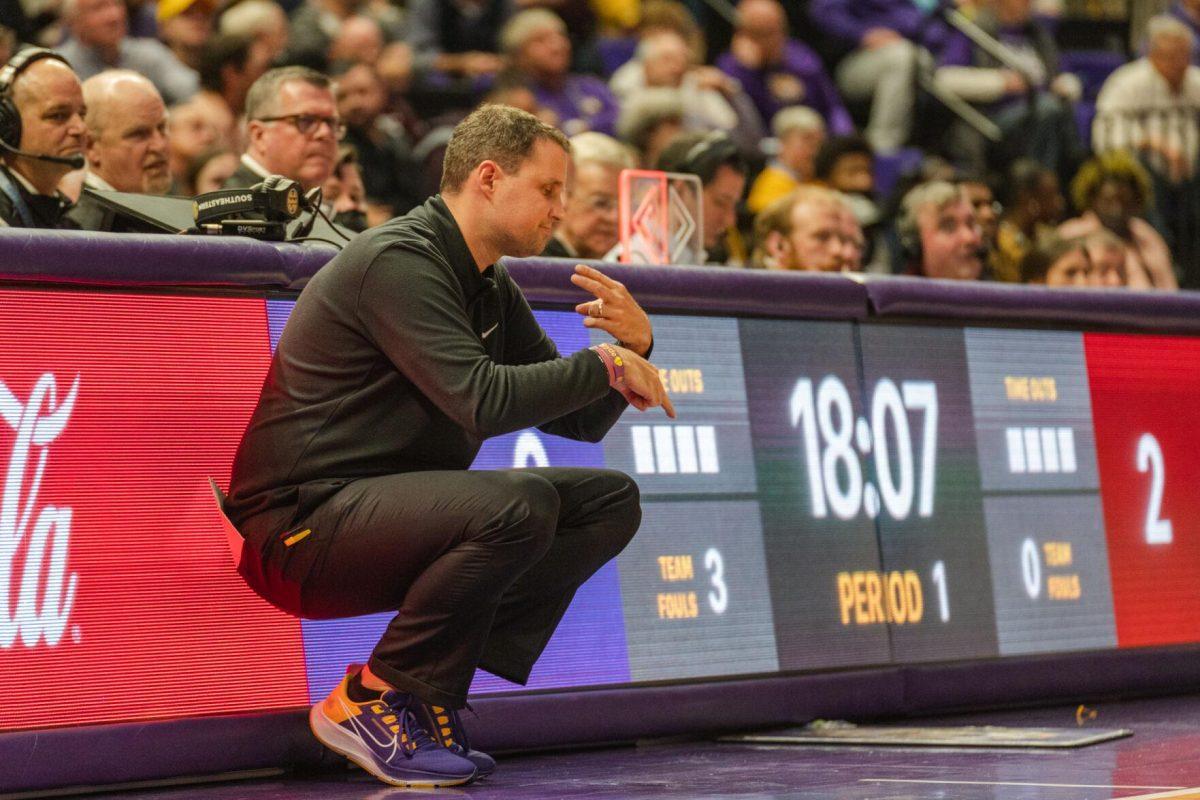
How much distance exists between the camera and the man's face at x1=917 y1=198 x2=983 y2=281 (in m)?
7.39

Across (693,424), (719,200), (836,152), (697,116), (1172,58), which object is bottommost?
(693,424)

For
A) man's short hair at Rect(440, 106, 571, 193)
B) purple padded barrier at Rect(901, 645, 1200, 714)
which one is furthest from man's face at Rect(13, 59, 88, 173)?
purple padded barrier at Rect(901, 645, 1200, 714)

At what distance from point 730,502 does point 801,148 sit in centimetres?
578

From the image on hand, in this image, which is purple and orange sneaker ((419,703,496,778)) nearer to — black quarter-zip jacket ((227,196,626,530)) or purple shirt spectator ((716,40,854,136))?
black quarter-zip jacket ((227,196,626,530))

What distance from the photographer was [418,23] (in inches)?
418

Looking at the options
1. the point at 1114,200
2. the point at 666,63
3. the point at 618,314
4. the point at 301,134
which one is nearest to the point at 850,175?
the point at 666,63

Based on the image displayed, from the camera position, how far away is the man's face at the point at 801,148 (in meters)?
10.6

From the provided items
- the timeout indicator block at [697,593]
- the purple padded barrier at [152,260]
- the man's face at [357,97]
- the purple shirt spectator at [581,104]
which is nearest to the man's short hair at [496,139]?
the purple padded barrier at [152,260]

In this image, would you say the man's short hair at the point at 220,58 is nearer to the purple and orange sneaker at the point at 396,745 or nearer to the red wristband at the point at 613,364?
the red wristband at the point at 613,364

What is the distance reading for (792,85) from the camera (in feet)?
37.7

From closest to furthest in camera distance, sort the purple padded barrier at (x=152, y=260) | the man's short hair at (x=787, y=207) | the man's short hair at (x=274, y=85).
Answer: the purple padded barrier at (x=152, y=260) < the man's short hair at (x=274, y=85) < the man's short hair at (x=787, y=207)

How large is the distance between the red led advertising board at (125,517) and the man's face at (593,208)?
8.76 ft

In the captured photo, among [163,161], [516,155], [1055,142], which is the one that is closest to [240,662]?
[516,155]

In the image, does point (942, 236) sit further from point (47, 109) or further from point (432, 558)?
point (432, 558)
